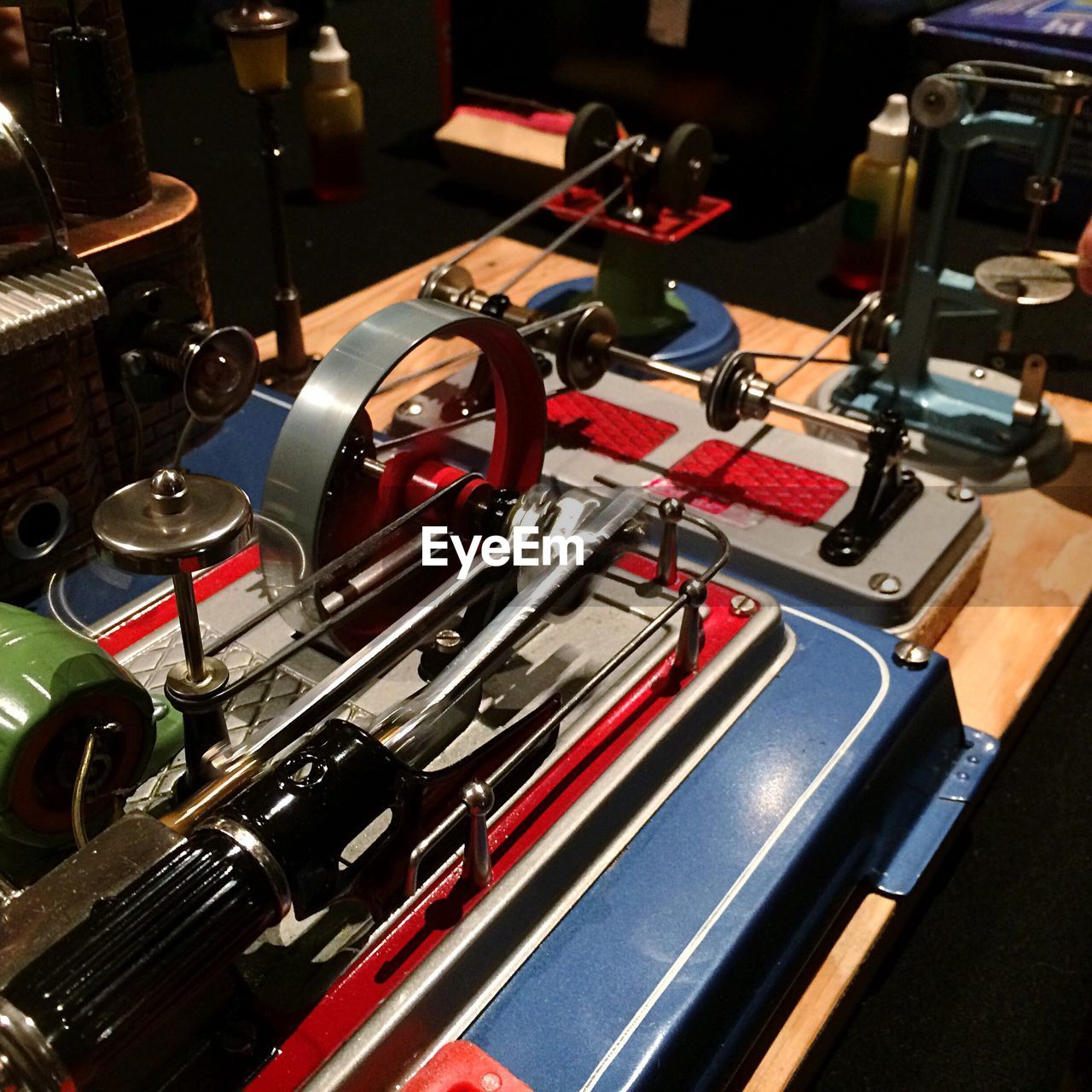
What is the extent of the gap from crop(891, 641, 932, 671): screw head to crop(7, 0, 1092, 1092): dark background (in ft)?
0.71

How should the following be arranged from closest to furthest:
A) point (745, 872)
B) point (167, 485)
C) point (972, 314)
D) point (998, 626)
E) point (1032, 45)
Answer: point (167, 485) → point (745, 872) → point (998, 626) → point (972, 314) → point (1032, 45)

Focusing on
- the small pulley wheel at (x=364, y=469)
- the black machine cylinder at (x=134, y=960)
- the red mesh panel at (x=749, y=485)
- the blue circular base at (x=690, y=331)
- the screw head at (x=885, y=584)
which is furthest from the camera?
the blue circular base at (x=690, y=331)

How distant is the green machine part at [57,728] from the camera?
61cm

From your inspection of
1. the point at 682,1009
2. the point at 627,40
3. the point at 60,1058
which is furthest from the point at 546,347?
the point at 627,40

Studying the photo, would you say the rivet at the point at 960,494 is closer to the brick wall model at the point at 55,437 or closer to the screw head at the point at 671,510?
the screw head at the point at 671,510

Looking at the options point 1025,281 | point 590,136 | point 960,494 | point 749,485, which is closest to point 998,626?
point 960,494

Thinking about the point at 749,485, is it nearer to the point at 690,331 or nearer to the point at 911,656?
the point at 911,656

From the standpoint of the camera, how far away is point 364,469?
2.65 feet

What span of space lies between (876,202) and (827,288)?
0.76ft

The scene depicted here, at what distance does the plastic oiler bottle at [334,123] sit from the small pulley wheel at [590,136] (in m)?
0.57

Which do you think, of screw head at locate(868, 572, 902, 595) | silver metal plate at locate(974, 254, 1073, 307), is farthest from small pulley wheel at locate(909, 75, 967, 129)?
screw head at locate(868, 572, 902, 595)

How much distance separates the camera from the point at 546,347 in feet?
3.92

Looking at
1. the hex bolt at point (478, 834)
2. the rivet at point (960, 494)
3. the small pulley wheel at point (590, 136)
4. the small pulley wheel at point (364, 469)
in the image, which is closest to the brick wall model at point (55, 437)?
the small pulley wheel at point (364, 469)
